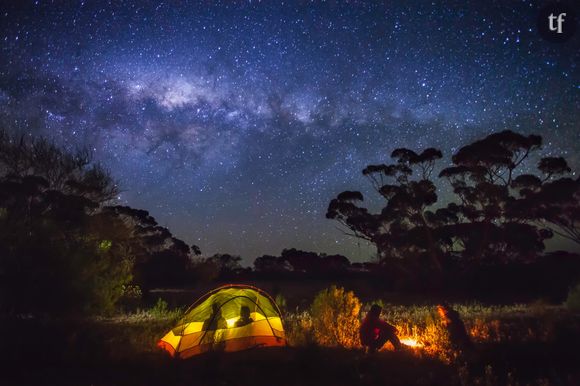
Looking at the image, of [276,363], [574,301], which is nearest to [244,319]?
[276,363]

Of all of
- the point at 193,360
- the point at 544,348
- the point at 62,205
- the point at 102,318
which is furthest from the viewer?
the point at 62,205

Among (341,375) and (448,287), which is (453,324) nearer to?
(341,375)

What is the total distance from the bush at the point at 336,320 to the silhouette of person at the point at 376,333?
27.8 inches

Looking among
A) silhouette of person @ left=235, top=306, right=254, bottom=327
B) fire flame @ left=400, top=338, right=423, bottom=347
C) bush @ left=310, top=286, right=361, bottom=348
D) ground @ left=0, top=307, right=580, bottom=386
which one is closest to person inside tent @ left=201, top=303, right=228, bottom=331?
silhouette of person @ left=235, top=306, right=254, bottom=327

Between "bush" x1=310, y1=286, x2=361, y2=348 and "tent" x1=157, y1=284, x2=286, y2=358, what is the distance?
1048mm

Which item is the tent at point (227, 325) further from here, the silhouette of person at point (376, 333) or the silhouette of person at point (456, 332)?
the silhouette of person at point (456, 332)

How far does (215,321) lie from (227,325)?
36 centimetres

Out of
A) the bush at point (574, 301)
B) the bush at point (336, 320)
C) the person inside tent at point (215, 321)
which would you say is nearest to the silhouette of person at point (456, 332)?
the bush at point (336, 320)

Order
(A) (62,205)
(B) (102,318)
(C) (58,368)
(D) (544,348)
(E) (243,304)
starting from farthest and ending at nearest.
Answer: (A) (62,205), (B) (102,318), (E) (243,304), (D) (544,348), (C) (58,368)

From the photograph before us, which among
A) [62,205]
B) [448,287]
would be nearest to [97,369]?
[62,205]

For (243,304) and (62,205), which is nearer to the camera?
(243,304)

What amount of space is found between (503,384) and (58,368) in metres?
8.53

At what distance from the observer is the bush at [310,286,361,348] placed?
12.0 m

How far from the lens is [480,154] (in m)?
31.0
